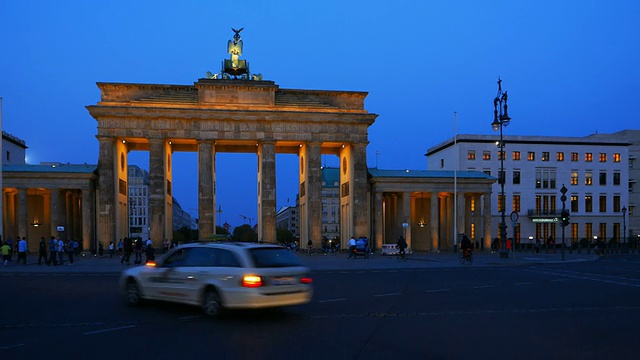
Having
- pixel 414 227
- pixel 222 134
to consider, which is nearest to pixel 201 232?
pixel 222 134

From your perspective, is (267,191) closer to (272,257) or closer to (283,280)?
(272,257)

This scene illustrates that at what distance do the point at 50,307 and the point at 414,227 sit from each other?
2295 inches

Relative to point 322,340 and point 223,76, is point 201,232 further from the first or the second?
point 322,340

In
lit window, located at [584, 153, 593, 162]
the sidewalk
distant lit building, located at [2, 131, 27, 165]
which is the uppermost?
distant lit building, located at [2, 131, 27, 165]

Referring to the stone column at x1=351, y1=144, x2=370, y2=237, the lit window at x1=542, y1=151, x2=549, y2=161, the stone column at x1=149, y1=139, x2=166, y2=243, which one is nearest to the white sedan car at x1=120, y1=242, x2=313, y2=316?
the stone column at x1=149, y1=139, x2=166, y2=243

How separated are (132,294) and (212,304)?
297cm

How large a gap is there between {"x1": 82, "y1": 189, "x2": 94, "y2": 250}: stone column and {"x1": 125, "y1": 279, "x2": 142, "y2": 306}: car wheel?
43.5 m

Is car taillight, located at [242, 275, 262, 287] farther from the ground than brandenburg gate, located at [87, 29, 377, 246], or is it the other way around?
brandenburg gate, located at [87, 29, 377, 246]

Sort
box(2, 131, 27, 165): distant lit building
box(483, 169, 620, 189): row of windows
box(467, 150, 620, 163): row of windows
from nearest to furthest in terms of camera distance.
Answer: box(2, 131, 27, 165): distant lit building
box(467, 150, 620, 163): row of windows
box(483, 169, 620, 189): row of windows

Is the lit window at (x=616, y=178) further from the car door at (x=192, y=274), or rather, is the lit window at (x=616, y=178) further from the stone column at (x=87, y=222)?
the car door at (x=192, y=274)

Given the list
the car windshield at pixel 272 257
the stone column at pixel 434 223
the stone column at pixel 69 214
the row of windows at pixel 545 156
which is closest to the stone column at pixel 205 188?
the stone column at pixel 69 214

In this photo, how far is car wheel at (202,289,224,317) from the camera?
13.1 metres

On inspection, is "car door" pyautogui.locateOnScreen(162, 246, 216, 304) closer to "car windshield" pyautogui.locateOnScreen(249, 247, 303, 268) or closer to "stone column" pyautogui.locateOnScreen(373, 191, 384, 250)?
"car windshield" pyautogui.locateOnScreen(249, 247, 303, 268)

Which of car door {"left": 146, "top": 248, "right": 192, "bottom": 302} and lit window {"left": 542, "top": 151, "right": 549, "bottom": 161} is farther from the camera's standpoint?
lit window {"left": 542, "top": 151, "right": 549, "bottom": 161}
